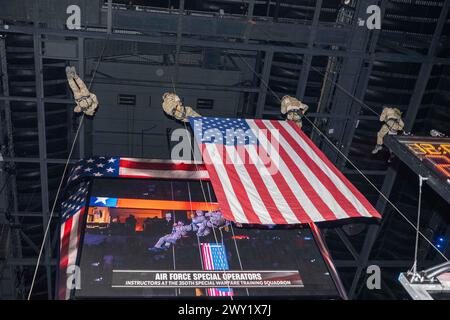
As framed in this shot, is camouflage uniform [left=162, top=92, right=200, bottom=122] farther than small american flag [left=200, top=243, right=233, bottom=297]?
Yes

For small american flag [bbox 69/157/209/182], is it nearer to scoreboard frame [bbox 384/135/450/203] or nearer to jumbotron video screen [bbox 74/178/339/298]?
jumbotron video screen [bbox 74/178/339/298]

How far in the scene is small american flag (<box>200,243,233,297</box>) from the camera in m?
9.94

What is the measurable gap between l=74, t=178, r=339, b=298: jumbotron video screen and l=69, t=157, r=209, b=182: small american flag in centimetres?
32

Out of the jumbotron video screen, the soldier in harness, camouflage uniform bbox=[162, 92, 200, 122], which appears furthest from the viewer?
camouflage uniform bbox=[162, 92, 200, 122]

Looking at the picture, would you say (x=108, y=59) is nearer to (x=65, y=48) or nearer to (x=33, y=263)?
(x=65, y=48)

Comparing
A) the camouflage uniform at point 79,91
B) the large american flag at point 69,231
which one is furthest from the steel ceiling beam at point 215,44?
the large american flag at point 69,231

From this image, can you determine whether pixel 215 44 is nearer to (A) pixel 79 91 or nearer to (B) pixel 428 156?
(A) pixel 79 91

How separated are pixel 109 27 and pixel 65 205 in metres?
4.92

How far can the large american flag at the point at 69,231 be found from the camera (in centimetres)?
971

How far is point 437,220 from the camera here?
50.7 ft

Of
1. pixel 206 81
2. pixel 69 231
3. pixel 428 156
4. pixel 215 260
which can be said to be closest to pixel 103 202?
pixel 69 231

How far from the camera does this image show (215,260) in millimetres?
10602

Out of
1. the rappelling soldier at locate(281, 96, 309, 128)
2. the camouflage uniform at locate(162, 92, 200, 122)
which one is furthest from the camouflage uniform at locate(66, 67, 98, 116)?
the rappelling soldier at locate(281, 96, 309, 128)

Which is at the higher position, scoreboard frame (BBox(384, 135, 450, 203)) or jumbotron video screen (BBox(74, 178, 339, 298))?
scoreboard frame (BBox(384, 135, 450, 203))
